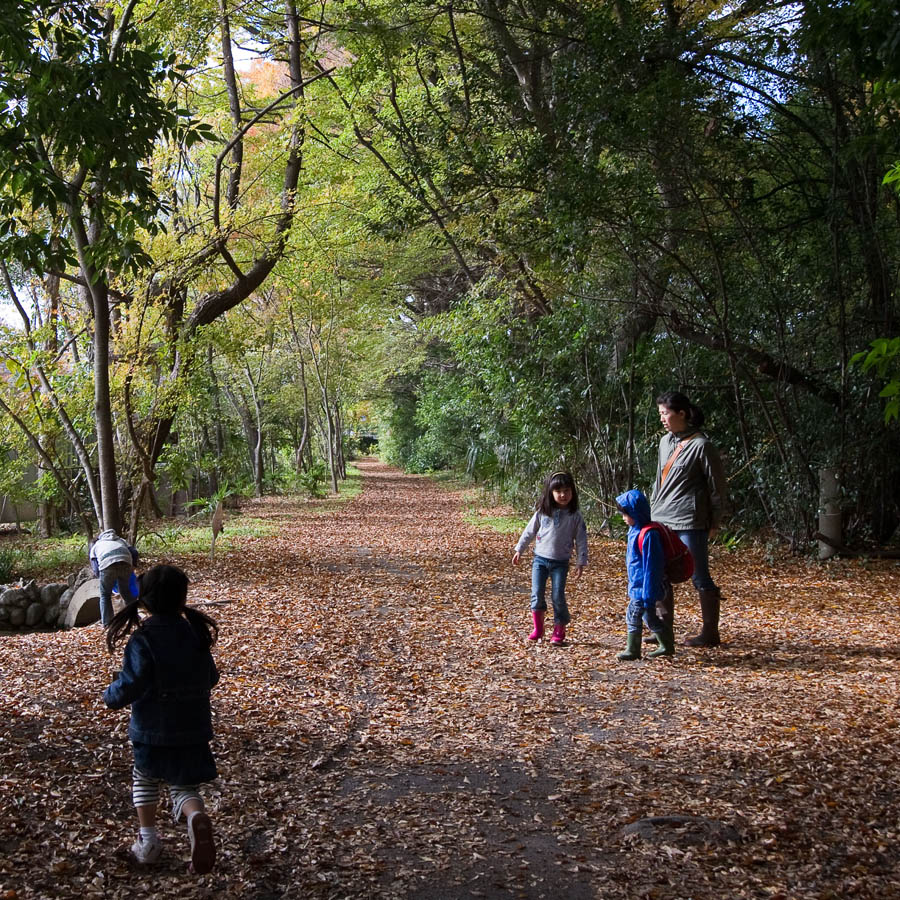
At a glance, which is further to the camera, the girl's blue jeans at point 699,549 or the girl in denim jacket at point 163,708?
the girl's blue jeans at point 699,549

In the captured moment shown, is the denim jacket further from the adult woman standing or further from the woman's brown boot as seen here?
the woman's brown boot

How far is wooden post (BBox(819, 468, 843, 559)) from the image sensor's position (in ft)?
32.9

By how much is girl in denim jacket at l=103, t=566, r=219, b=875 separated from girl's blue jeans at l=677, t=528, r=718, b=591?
4.04m

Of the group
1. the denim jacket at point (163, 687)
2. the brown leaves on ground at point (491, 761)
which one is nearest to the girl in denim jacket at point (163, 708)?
the denim jacket at point (163, 687)

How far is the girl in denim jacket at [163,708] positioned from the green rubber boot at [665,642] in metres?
3.88

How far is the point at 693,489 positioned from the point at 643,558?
0.65 metres

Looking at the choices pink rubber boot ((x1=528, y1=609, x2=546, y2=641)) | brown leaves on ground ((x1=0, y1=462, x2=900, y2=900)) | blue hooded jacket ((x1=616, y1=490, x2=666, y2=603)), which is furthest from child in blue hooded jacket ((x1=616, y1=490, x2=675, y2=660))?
pink rubber boot ((x1=528, y1=609, x2=546, y2=641))

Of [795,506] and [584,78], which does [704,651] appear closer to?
[795,506]

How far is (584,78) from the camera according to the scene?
9.36m

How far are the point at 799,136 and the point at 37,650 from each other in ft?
31.7

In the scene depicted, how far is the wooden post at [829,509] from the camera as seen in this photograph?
10031 millimetres

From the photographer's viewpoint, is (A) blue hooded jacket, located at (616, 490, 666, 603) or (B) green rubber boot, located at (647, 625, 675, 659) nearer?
(A) blue hooded jacket, located at (616, 490, 666, 603)

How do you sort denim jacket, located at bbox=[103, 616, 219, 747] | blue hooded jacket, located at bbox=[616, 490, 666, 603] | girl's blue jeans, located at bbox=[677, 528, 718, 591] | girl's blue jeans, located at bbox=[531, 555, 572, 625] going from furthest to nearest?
girl's blue jeans, located at bbox=[531, 555, 572, 625] → girl's blue jeans, located at bbox=[677, 528, 718, 591] → blue hooded jacket, located at bbox=[616, 490, 666, 603] → denim jacket, located at bbox=[103, 616, 219, 747]

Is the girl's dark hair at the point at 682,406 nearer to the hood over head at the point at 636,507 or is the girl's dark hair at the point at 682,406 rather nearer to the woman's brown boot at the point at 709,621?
the hood over head at the point at 636,507
